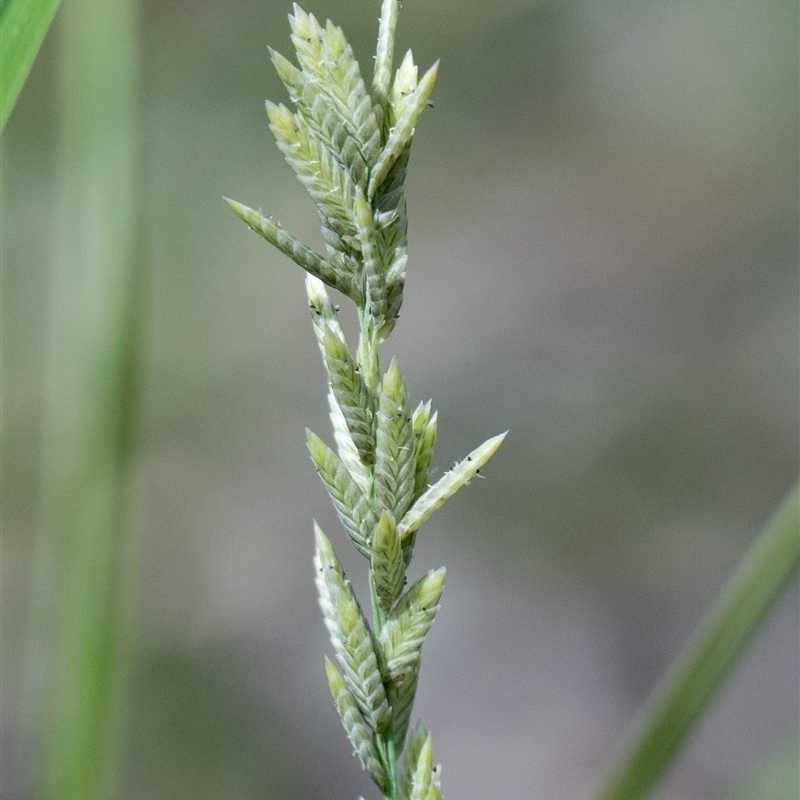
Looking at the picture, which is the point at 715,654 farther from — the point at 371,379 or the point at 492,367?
the point at 492,367

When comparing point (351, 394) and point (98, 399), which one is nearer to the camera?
point (351, 394)

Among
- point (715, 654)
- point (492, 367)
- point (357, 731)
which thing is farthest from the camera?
point (492, 367)

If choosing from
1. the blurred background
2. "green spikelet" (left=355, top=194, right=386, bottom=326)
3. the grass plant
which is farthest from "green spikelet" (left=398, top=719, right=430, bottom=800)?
the blurred background

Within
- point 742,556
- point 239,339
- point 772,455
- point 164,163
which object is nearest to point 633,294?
point 772,455

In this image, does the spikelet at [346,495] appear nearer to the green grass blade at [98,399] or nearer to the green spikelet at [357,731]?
the green spikelet at [357,731]

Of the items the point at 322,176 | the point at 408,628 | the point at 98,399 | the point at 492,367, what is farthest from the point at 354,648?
the point at 492,367

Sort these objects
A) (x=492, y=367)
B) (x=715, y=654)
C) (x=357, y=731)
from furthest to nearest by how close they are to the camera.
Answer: (x=492, y=367)
(x=715, y=654)
(x=357, y=731)

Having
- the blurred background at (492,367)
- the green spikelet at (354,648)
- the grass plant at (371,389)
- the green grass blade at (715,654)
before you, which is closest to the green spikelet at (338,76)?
→ the grass plant at (371,389)

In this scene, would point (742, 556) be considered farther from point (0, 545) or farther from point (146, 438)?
point (0, 545)

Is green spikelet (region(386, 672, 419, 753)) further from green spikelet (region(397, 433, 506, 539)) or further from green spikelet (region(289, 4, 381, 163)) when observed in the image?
green spikelet (region(289, 4, 381, 163))
